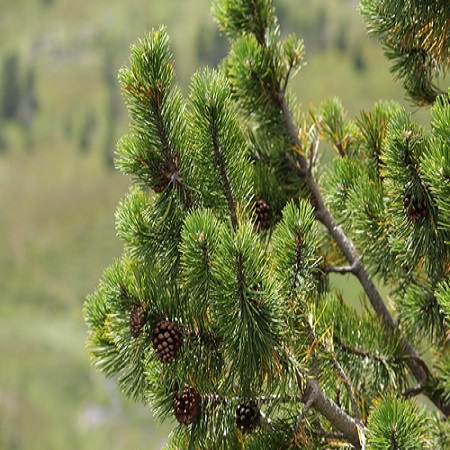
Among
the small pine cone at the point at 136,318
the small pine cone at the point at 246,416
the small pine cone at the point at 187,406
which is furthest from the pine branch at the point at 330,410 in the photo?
the small pine cone at the point at 136,318

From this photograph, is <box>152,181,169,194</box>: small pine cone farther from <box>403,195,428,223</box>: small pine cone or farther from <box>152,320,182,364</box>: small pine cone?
<box>403,195,428,223</box>: small pine cone

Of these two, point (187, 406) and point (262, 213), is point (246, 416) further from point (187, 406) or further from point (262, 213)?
point (262, 213)

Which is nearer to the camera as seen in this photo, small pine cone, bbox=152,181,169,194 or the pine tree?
the pine tree

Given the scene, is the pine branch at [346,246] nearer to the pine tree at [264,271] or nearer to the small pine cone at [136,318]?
the pine tree at [264,271]

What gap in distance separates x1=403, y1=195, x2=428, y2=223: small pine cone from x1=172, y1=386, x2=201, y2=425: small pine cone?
62.5 inches

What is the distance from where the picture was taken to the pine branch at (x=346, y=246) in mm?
5215

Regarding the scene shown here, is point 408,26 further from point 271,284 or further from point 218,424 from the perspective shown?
point 218,424

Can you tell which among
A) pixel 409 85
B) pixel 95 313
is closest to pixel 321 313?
pixel 95 313

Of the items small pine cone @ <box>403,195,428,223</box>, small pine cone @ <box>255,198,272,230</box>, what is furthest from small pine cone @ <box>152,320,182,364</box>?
small pine cone @ <box>403,195,428,223</box>

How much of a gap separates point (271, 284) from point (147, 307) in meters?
0.76

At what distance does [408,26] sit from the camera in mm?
4863

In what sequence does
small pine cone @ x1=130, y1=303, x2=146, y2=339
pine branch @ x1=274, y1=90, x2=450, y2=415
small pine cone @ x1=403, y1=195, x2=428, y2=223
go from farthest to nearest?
1. pine branch @ x1=274, y1=90, x2=450, y2=415
2. small pine cone @ x1=403, y1=195, x2=428, y2=223
3. small pine cone @ x1=130, y1=303, x2=146, y2=339

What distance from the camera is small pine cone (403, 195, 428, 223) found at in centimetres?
413

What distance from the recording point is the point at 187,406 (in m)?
4.22
